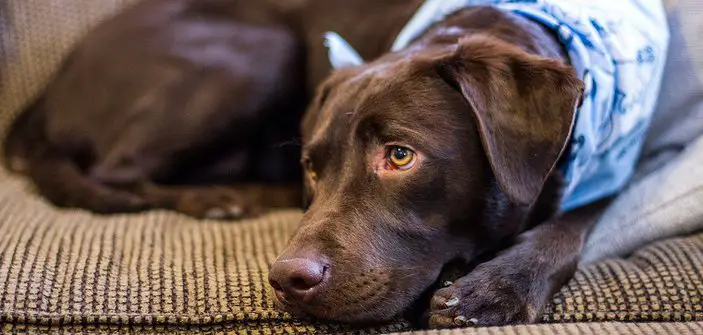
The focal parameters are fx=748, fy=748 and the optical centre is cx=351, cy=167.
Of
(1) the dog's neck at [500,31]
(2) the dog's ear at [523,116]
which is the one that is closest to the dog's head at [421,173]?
(2) the dog's ear at [523,116]

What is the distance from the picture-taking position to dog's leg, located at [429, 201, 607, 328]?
1.33m

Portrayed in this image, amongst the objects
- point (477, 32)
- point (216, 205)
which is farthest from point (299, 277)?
point (216, 205)

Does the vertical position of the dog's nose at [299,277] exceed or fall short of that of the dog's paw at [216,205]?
it exceeds it

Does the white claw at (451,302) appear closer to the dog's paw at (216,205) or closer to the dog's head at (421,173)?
the dog's head at (421,173)

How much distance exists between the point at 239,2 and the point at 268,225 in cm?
95

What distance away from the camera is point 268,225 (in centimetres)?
195

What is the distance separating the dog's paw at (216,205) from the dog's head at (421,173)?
61 cm

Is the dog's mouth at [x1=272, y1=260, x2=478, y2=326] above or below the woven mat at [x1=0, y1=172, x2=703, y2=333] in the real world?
above

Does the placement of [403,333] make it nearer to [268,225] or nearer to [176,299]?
[176,299]

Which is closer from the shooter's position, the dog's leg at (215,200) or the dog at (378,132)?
the dog at (378,132)

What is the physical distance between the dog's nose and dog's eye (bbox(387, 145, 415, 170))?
264 millimetres

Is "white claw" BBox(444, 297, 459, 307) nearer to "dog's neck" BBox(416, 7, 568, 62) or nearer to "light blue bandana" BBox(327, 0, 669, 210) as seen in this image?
"light blue bandana" BBox(327, 0, 669, 210)

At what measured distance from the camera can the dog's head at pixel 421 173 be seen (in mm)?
1328

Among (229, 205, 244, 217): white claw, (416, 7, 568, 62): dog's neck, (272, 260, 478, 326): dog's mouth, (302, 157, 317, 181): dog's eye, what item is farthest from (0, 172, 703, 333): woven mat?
(416, 7, 568, 62): dog's neck
